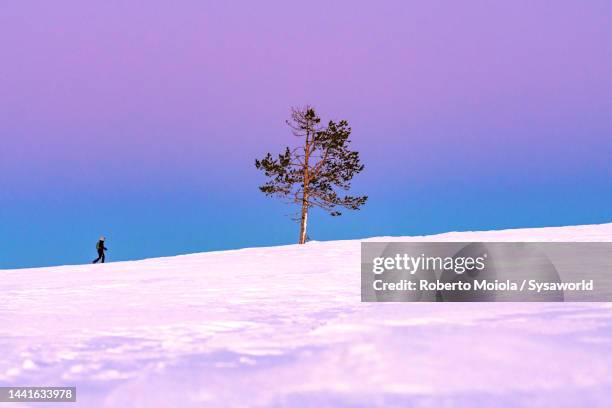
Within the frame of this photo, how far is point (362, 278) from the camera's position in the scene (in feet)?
30.2

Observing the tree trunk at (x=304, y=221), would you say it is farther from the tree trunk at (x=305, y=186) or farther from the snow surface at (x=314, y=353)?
the snow surface at (x=314, y=353)

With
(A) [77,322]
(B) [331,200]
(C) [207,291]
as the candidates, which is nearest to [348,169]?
(B) [331,200]

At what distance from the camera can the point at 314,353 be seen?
3.72 metres

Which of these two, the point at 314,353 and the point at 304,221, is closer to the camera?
the point at 314,353

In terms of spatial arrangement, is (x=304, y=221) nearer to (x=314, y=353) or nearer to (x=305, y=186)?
(x=305, y=186)

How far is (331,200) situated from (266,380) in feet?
99.3

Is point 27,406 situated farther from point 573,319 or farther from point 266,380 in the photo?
point 573,319

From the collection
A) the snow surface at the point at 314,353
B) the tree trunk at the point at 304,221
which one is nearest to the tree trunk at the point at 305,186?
the tree trunk at the point at 304,221

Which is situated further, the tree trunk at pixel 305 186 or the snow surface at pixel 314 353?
the tree trunk at pixel 305 186

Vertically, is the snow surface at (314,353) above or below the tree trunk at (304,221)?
below

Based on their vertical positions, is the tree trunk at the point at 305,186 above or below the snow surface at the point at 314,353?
above

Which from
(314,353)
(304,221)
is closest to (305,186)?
(304,221)

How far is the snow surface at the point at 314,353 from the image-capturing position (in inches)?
113

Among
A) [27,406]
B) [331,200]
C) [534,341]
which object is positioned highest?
[331,200]
